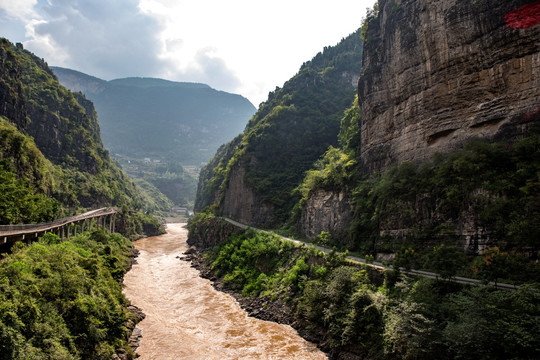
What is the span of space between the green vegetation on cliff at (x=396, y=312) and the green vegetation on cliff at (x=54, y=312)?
13.9 meters

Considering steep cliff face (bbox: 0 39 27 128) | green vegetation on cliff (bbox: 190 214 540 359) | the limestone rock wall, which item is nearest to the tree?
green vegetation on cliff (bbox: 190 214 540 359)

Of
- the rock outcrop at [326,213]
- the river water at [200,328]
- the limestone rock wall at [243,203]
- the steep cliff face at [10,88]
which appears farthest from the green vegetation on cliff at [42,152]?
Answer: the rock outcrop at [326,213]

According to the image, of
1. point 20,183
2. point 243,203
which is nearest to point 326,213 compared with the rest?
point 243,203

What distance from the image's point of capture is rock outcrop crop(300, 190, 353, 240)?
1467 inches

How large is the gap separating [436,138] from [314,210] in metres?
19.9

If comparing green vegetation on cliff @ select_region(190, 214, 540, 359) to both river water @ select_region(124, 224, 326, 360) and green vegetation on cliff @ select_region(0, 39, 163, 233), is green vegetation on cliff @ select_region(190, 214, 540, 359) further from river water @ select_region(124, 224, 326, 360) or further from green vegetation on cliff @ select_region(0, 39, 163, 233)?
green vegetation on cliff @ select_region(0, 39, 163, 233)

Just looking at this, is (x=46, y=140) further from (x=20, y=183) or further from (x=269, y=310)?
(x=269, y=310)

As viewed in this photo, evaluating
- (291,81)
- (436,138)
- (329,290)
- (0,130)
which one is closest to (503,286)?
(329,290)

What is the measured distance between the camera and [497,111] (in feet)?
75.4

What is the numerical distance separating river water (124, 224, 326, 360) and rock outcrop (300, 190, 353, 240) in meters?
14.0

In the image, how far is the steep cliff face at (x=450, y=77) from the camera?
22.1 m

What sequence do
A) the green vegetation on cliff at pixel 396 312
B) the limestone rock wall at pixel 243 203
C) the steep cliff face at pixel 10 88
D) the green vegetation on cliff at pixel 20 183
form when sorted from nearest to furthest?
the green vegetation on cliff at pixel 396 312 → the green vegetation on cliff at pixel 20 183 → the steep cliff face at pixel 10 88 → the limestone rock wall at pixel 243 203

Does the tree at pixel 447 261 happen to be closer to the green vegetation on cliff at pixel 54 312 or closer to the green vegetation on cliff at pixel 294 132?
the green vegetation on cliff at pixel 54 312

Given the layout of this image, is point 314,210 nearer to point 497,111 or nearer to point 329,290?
point 329,290
